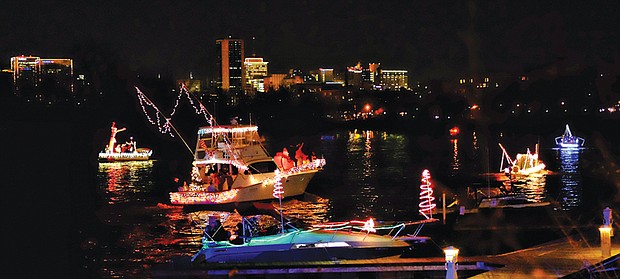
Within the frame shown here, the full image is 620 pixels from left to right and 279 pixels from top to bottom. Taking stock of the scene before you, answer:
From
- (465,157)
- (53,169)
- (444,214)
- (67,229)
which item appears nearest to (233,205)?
(67,229)

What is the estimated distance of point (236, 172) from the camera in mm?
44938

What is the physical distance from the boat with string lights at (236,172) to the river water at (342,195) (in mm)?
962

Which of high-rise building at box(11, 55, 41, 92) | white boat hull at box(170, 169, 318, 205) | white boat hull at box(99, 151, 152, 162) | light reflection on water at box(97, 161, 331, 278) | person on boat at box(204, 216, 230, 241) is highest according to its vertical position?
high-rise building at box(11, 55, 41, 92)

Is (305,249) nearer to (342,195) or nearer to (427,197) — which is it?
(427,197)

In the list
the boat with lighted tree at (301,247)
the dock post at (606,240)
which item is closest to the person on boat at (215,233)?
the boat with lighted tree at (301,247)

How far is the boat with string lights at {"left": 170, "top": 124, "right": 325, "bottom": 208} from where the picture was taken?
43.2 meters

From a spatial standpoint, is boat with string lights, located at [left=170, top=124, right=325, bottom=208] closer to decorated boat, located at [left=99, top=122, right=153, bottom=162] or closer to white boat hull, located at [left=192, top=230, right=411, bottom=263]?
white boat hull, located at [left=192, top=230, right=411, bottom=263]

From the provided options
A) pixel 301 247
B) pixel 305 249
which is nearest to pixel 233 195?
pixel 301 247

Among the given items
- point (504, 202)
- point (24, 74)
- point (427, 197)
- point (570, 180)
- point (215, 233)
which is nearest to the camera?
point (215, 233)

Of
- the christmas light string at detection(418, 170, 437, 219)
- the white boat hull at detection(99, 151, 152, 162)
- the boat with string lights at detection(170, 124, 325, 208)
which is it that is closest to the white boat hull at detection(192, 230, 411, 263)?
the christmas light string at detection(418, 170, 437, 219)

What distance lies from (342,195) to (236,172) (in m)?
7.45

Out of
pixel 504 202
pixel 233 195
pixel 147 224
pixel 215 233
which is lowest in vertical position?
pixel 147 224

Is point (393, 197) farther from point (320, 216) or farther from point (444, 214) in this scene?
point (444, 214)

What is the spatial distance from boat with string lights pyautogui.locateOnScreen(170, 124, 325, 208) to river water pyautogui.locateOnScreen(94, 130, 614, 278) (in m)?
0.96
